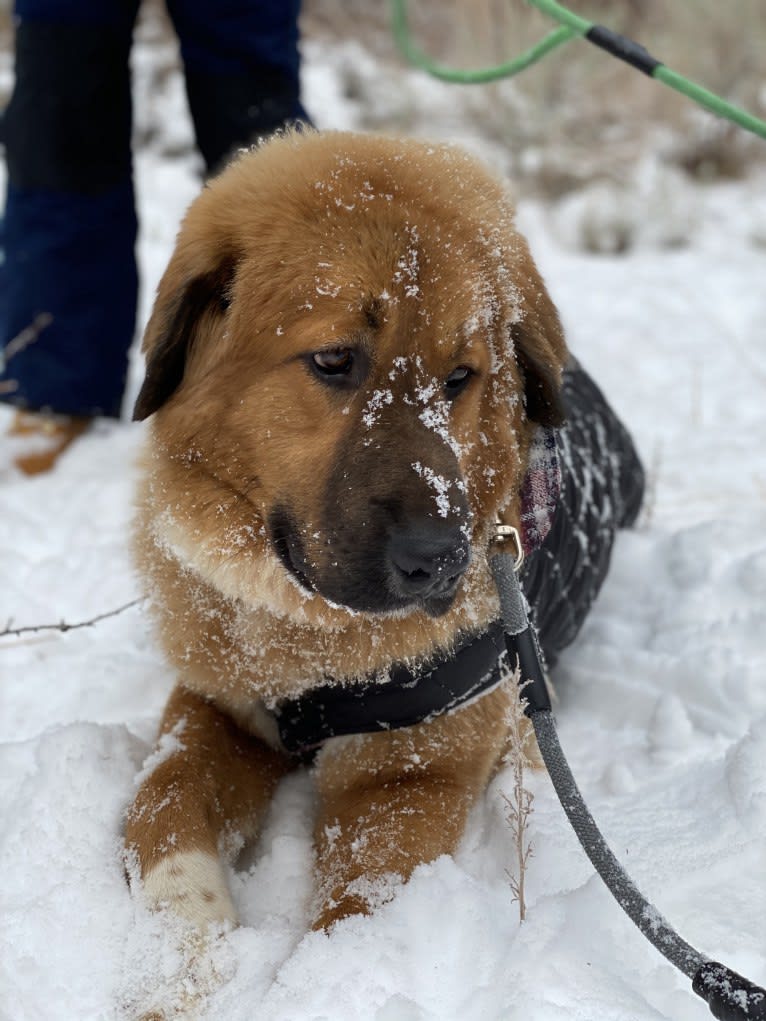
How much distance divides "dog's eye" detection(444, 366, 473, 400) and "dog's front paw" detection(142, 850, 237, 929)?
109 centimetres

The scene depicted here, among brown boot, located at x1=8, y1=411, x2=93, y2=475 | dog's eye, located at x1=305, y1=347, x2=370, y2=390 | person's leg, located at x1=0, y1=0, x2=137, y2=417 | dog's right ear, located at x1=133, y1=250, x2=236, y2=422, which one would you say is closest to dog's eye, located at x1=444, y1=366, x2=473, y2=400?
dog's eye, located at x1=305, y1=347, x2=370, y2=390

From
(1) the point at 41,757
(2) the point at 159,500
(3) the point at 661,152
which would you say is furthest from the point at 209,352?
(3) the point at 661,152

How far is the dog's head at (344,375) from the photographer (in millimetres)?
1871

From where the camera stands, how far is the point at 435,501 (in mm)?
1822

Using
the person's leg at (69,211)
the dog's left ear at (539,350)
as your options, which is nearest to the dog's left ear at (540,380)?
the dog's left ear at (539,350)

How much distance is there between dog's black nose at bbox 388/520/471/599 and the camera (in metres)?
1.78

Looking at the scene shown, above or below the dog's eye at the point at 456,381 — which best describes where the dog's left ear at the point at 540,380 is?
below

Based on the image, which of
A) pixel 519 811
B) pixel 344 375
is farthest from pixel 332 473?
pixel 519 811

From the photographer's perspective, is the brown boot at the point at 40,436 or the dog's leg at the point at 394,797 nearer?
the dog's leg at the point at 394,797

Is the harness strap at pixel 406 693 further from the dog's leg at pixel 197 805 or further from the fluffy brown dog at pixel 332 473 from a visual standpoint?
the dog's leg at pixel 197 805

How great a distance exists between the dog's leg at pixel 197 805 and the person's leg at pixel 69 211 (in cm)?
195

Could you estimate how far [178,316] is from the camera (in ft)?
6.80

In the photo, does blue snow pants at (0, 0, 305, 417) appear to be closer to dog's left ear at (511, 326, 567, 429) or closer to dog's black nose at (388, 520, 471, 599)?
dog's left ear at (511, 326, 567, 429)

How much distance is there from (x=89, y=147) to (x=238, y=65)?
656 mm
